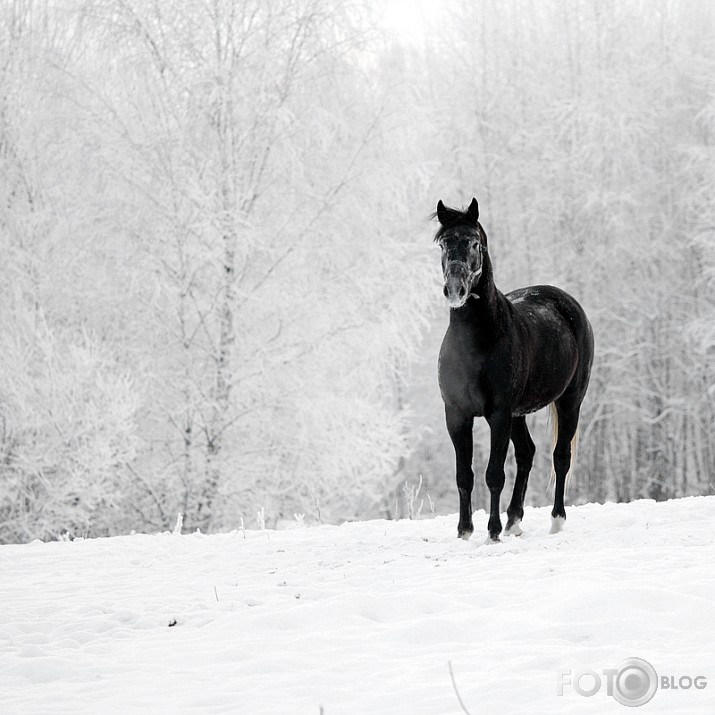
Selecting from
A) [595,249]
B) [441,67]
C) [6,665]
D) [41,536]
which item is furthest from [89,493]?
[441,67]

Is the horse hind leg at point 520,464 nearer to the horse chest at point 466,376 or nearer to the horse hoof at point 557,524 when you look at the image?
the horse hoof at point 557,524

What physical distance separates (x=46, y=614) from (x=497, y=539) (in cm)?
275

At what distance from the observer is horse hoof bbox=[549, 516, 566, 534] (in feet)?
19.5

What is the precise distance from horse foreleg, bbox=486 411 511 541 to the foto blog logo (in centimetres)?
268

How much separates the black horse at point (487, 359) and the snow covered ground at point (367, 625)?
505 mm

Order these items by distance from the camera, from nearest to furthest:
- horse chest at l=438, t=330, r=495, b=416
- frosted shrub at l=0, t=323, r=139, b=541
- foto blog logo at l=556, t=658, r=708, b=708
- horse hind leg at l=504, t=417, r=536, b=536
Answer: foto blog logo at l=556, t=658, r=708, b=708 < horse chest at l=438, t=330, r=495, b=416 < horse hind leg at l=504, t=417, r=536, b=536 < frosted shrub at l=0, t=323, r=139, b=541

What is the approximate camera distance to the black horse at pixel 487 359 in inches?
205

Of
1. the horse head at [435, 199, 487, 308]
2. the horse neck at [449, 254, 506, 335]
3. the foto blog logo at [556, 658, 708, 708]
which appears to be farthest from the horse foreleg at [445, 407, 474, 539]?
the foto blog logo at [556, 658, 708, 708]

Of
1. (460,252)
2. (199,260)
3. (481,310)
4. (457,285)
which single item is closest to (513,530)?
(481,310)

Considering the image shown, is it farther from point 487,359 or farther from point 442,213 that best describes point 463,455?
point 442,213

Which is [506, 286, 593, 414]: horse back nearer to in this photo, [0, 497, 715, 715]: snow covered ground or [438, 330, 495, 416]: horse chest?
[438, 330, 495, 416]: horse chest

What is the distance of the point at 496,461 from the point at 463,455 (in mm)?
244

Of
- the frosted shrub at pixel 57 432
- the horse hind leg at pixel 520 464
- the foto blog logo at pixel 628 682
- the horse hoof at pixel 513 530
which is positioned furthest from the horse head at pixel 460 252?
the frosted shrub at pixel 57 432

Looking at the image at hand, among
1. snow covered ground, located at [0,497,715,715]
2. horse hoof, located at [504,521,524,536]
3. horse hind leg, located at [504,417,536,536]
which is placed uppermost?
horse hind leg, located at [504,417,536,536]
